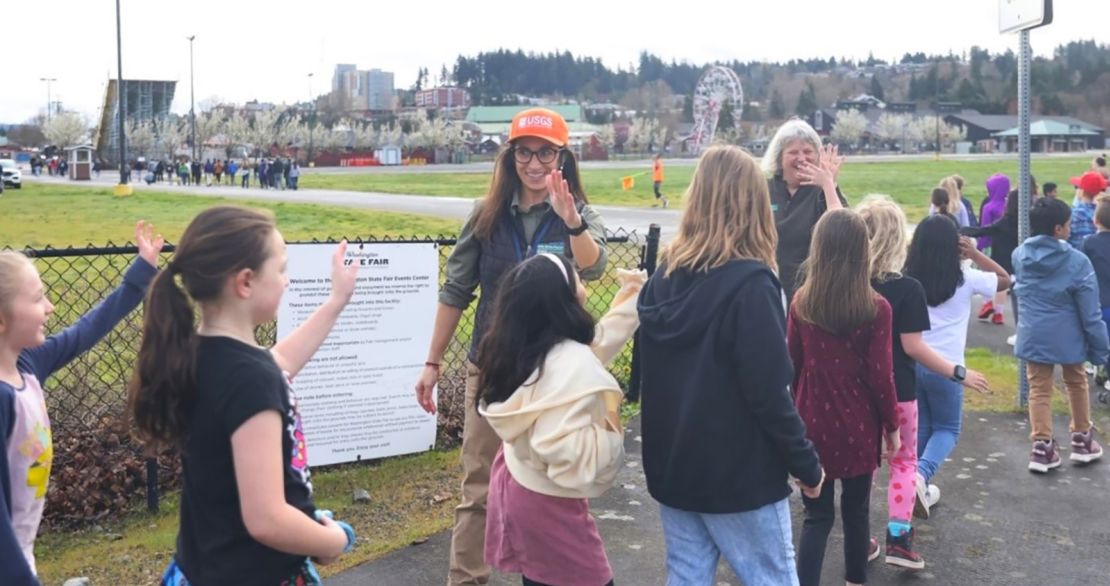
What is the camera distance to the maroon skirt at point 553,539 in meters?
3.28

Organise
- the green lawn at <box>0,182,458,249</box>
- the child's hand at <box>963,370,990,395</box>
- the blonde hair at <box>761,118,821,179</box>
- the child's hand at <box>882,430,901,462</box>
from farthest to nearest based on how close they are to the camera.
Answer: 1. the green lawn at <box>0,182,458,249</box>
2. the blonde hair at <box>761,118,821,179</box>
3. the child's hand at <box>963,370,990,395</box>
4. the child's hand at <box>882,430,901,462</box>

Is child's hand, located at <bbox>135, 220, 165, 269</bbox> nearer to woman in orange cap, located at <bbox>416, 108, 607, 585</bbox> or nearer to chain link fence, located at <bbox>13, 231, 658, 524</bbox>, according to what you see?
woman in orange cap, located at <bbox>416, 108, 607, 585</bbox>

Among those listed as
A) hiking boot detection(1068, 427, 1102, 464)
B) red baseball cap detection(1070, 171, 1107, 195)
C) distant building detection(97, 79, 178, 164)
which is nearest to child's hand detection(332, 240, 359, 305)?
hiking boot detection(1068, 427, 1102, 464)

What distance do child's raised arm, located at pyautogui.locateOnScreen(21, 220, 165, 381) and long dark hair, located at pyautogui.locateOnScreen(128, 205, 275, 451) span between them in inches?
31.9

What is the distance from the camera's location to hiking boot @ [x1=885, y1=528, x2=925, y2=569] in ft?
15.4

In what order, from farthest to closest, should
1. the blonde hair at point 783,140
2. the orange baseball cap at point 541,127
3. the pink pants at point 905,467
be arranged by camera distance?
the blonde hair at point 783,140, the pink pants at point 905,467, the orange baseball cap at point 541,127

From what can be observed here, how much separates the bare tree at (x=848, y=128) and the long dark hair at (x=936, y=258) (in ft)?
470

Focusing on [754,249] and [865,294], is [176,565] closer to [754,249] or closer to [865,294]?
[754,249]

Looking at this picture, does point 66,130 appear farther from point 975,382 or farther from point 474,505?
point 975,382

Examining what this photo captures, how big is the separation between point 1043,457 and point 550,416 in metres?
4.28

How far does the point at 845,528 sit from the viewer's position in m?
4.34

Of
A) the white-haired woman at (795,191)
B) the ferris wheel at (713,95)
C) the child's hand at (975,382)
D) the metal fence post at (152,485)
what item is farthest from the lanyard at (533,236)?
the ferris wheel at (713,95)

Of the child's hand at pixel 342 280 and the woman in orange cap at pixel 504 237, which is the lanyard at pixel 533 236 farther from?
the child's hand at pixel 342 280

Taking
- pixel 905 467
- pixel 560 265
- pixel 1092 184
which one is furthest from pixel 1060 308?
pixel 1092 184
